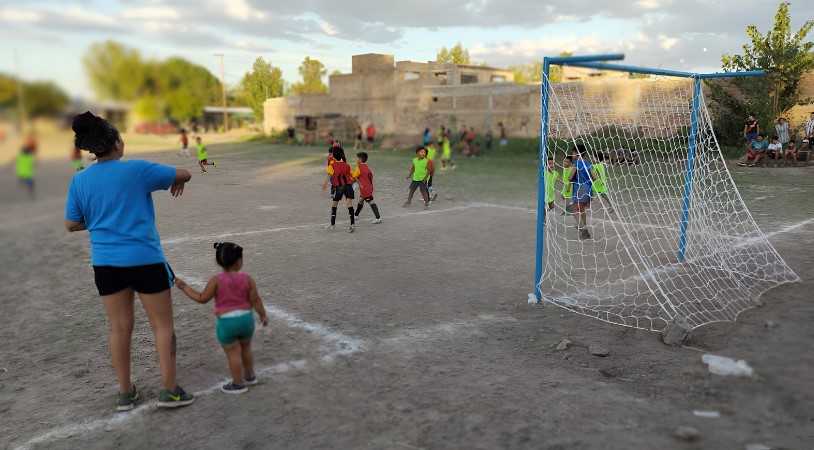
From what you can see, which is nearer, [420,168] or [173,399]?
[173,399]

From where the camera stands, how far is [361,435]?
338cm

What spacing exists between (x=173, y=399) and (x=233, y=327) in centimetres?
64

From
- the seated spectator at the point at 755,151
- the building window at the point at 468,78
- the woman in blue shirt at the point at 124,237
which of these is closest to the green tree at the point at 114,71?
the woman in blue shirt at the point at 124,237

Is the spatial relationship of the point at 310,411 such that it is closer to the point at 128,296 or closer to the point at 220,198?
the point at 128,296

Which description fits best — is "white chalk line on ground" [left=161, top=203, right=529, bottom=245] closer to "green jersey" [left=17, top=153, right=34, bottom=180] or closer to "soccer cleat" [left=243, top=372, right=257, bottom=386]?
"soccer cleat" [left=243, top=372, right=257, bottom=386]

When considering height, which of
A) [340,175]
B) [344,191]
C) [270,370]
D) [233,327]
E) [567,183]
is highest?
[340,175]

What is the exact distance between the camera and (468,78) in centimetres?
3809

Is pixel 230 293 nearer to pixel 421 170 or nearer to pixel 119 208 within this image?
pixel 119 208

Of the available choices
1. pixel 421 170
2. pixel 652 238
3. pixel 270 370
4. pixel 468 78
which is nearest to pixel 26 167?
pixel 270 370

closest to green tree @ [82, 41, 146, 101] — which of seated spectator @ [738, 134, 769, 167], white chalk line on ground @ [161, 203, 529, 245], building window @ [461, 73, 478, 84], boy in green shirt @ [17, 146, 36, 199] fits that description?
boy in green shirt @ [17, 146, 36, 199]

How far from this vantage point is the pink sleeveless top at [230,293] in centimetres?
369

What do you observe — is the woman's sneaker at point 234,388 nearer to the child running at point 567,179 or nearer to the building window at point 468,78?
the child running at point 567,179

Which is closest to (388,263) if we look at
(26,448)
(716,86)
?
(26,448)

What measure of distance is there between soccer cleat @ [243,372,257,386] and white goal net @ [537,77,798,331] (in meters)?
3.34
